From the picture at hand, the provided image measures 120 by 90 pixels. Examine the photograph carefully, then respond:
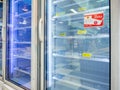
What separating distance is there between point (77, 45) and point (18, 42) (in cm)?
120

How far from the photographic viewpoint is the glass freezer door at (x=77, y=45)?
4.65 ft

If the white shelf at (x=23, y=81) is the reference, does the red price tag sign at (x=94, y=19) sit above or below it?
above

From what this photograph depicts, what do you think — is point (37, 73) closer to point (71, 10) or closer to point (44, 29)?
point (44, 29)

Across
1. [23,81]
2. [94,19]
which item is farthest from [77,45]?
[23,81]

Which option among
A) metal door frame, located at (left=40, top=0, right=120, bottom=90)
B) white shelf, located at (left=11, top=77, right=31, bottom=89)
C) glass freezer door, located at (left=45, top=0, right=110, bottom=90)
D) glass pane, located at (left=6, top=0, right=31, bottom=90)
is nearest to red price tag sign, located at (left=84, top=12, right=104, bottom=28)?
glass freezer door, located at (left=45, top=0, right=110, bottom=90)

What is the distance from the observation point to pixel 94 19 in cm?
143

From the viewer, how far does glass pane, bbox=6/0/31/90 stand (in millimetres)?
2428

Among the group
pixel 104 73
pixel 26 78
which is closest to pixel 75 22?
pixel 104 73

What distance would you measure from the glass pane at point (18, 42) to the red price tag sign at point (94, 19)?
42.7 inches

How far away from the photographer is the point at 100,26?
4.62ft

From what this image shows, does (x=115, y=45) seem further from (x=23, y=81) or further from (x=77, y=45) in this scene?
(x=23, y=81)

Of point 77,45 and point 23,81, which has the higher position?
point 77,45

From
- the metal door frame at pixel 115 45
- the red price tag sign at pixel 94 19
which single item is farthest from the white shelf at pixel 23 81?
the metal door frame at pixel 115 45

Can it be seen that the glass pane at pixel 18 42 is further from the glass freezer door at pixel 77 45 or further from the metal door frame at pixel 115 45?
the metal door frame at pixel 115 45
